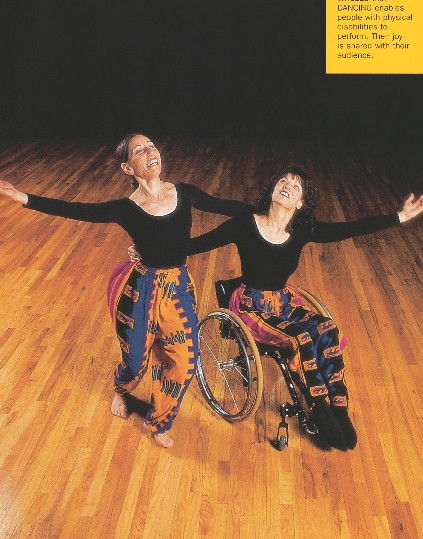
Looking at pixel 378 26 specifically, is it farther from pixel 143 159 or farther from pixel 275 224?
pixel 143 159

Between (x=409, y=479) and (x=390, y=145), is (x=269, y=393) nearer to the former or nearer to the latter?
(x=409, y=479)

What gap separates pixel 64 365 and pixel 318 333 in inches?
55.6

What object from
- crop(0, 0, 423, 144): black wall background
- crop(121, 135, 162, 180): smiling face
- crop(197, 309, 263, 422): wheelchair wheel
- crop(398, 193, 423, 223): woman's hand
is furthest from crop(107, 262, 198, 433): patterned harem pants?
crop(0, 0, 423, 144): black wall background

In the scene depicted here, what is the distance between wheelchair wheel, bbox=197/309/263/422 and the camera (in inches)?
103

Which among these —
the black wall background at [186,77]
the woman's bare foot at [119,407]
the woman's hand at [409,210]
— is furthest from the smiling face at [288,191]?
the black wall background at [186,77]

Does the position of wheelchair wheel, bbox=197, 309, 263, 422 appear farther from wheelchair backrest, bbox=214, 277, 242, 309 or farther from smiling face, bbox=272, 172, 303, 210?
smiling face, bbox=272, 172, 303, 210

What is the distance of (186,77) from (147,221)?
316 inches

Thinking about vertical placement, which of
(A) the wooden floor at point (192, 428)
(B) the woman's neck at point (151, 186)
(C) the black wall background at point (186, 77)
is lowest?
(C) the black wall background at point (186, 77)

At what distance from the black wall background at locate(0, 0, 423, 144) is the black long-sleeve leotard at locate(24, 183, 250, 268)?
7462mm

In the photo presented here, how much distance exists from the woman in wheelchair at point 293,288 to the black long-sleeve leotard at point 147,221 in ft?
0.70

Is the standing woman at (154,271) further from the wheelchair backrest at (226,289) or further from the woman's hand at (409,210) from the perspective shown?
the woman's hand at (409,210)

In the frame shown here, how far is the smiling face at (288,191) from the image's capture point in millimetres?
2811

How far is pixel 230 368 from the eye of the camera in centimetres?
321

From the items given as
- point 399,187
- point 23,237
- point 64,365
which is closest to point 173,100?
point 399,187
